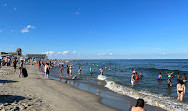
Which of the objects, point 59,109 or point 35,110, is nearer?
point 35,110

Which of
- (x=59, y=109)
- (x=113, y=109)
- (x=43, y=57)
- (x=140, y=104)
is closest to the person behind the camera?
(x=140, y=104)

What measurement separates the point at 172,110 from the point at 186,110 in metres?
0.74

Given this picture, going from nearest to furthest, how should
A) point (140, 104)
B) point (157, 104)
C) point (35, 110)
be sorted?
point (140, 104) < point (35, 110) < point (157, 104)

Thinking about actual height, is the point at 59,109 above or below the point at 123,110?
above

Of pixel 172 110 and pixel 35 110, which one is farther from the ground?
pixel 35 110

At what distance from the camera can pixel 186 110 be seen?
645 cm

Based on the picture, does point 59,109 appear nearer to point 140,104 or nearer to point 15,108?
point 15,108

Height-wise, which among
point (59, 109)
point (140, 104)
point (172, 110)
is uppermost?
point (140, 104)

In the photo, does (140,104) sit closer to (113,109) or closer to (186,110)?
(113,109)

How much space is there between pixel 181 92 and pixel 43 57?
84523 mm

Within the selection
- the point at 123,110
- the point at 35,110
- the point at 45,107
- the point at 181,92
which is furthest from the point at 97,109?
the point at 181,92

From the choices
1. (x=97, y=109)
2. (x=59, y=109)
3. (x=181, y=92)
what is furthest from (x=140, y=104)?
(x=181, y=92)

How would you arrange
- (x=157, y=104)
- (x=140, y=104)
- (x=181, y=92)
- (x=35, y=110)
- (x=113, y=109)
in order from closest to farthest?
1. (x=140, y=104)
2. (x=35, y=110)
3. (x=113, y=109)
4. (x=157, y=104)
5. (x=181, y=92)

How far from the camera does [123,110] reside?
20.2ft
